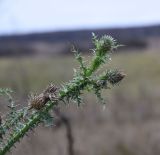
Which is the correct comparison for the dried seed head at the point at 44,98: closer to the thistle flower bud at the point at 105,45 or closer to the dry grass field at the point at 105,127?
the dry grass field at the point at 105,127

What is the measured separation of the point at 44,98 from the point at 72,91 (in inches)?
2.8

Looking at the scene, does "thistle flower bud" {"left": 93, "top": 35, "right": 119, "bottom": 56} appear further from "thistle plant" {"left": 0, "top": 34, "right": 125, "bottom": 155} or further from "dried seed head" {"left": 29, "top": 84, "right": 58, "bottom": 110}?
"dried seed head" {"left": 29, "top": 84, "right": 58, "bottom": 110}

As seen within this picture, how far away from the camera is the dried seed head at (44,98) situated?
164 cm

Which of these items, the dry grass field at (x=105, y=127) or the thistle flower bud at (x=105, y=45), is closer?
the thistle flower bud at (x=105, y=45)

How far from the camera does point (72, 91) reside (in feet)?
5.39

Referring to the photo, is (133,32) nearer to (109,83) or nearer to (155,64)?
(155,64)

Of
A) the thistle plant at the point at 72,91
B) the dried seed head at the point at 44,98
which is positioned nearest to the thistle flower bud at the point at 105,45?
the thistle plant at the point at 72,91

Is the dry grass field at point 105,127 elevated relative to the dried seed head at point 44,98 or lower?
lower

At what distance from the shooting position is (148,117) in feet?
57.0

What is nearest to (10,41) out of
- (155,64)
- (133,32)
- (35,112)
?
(133,32)

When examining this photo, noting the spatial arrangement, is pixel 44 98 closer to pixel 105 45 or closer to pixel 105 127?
pixel 105 45

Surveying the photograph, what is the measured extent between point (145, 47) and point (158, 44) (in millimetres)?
1147

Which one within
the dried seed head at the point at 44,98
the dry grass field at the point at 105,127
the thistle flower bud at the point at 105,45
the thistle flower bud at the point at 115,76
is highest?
the thistle flower bud at the point at 105,45

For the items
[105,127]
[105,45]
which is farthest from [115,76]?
[105,127]
